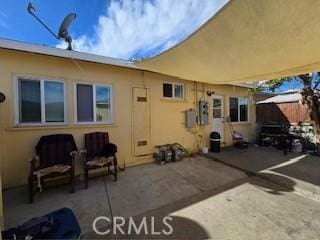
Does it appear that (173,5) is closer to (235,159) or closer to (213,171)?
(213,171)

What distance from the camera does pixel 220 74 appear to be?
4504mm

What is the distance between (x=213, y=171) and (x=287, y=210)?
198cm

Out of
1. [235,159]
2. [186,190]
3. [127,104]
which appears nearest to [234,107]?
[235,159]

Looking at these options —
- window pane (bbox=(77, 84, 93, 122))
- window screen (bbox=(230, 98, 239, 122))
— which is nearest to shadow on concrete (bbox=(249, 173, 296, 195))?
window screen (bbox=(230, 98, 239, 122))

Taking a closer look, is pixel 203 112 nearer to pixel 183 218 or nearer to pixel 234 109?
pixel 234 109

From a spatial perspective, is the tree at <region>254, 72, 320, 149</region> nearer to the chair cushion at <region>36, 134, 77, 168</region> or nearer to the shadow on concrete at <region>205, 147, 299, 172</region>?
the shadow on concrete at <region>205, 147, 299, 172</region>

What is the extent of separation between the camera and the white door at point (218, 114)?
7336 millimetres

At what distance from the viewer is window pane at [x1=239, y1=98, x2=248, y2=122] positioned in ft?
27.5

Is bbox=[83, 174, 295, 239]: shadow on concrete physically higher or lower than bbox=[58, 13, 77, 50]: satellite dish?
lower

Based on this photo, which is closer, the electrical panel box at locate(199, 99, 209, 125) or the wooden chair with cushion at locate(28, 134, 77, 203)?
the wooden chair with cushion at locate(28, 134, 77, 203)

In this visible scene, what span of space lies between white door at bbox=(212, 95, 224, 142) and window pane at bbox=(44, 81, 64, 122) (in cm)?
536

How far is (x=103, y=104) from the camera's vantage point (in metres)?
5.00
